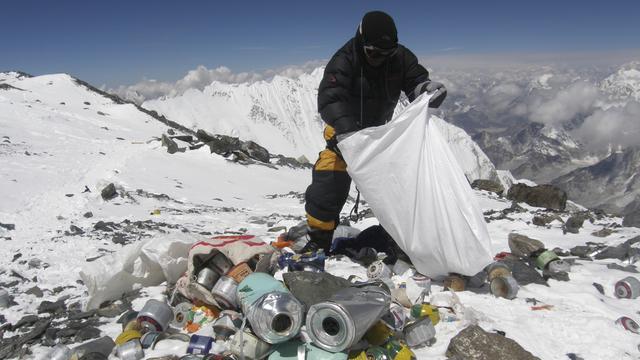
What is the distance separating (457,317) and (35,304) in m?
4.22

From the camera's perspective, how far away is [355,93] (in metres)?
4.65

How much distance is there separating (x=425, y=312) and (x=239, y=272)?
5.36ft

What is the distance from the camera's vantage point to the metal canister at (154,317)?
11.1ft

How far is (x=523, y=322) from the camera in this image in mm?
3475

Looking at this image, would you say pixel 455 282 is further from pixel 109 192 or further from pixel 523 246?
pixel 109 192

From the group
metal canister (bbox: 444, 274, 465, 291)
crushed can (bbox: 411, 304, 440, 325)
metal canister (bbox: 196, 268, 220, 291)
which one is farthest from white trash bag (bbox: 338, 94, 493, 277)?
metal canister (bbox: 196, 268, 220, 291)

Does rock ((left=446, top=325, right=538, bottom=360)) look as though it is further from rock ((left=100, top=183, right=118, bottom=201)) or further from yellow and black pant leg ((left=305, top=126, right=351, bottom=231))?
rock ((left=100, top=183, right=118, bottom=201))

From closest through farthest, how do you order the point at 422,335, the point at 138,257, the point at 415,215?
the point at 422,335 → the point at 415,215 → the point at 138,257

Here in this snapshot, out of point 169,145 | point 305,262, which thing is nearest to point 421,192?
point 305,262

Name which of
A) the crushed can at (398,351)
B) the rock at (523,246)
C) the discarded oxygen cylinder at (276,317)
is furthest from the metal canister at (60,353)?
the rock at (523,246)

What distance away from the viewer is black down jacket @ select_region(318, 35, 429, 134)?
4441 millimetres

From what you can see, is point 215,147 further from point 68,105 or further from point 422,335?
point 422,335

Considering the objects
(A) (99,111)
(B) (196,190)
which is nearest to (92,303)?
(B) (196,190)

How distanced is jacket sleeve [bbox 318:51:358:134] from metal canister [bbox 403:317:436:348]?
2.04 m
